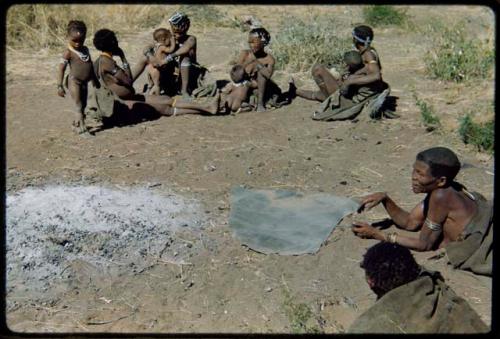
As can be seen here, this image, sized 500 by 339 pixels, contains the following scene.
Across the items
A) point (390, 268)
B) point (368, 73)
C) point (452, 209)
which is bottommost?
point (368, 73)

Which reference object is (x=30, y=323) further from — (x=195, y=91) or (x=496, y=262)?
(x=195, y=91)

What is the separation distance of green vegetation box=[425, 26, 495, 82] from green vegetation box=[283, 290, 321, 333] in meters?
5.13

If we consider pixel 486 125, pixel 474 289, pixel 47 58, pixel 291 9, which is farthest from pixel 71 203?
pixel 291 9

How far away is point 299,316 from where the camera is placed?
4445 millimetres

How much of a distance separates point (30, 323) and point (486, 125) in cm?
449

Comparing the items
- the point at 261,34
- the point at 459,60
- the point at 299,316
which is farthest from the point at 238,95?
the point at 299,316

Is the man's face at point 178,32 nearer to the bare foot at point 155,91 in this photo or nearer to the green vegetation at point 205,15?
the bare foot at point 155,91

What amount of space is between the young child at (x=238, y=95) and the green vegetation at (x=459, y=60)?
236 cm

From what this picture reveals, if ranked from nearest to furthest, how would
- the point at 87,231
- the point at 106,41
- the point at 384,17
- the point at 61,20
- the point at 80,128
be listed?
the point at 87,231 → the point at 80,128 → the point at 106,41 → the point at 61,20 → the point at 384,17

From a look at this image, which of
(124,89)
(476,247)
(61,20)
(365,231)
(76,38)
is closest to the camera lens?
(476,247)

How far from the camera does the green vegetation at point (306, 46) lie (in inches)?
389

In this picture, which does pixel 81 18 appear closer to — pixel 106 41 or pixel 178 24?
pixel 178 24

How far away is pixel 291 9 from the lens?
1283 centimetres

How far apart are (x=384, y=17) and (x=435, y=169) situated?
7.71 m
